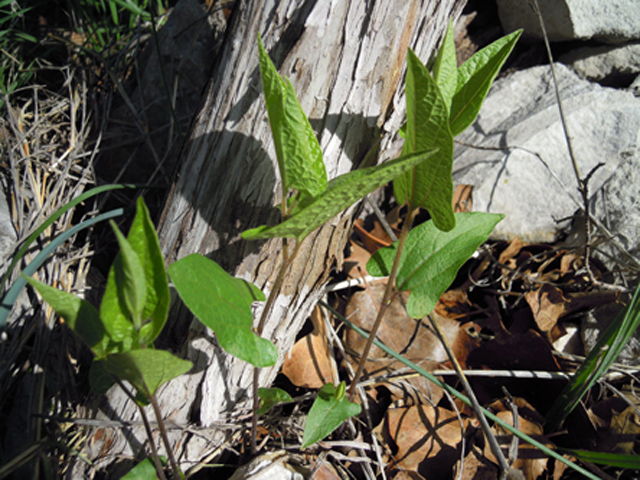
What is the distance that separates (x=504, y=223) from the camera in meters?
1.89

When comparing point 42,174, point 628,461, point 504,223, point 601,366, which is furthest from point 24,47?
point 628,461

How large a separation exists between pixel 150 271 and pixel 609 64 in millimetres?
2413

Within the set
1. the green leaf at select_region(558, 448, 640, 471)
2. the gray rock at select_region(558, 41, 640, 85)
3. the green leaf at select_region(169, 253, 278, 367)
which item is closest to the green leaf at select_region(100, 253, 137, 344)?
the green leaf at select_region(169, 253, 278, 367)

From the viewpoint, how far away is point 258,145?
1.12 m

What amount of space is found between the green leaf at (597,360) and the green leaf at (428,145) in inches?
27.1

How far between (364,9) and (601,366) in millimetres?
1197

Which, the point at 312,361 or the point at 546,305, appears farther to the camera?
the point at 546,305

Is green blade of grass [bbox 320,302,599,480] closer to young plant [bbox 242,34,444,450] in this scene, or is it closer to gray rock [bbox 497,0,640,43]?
young plant [bbox 242,34,444,450]

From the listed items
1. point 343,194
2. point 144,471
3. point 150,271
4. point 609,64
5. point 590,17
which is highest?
point 590,17

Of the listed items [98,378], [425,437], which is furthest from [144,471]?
[425,437]

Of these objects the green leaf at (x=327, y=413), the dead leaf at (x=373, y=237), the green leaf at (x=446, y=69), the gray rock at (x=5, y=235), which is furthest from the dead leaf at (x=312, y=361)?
the gray rock at (x=5, y=235)

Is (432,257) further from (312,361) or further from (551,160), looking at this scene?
(551,160)

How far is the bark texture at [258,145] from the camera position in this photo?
1083 millimetres

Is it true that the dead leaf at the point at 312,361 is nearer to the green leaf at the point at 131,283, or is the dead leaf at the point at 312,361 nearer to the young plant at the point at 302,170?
the young plant at the point at 302,170
